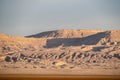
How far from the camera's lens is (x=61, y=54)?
19.8 m

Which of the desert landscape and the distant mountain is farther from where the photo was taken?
the distant mountain

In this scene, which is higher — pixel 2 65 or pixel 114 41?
pixel 114 41

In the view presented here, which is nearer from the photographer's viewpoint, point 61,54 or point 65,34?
point 61,54

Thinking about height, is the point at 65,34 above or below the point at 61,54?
above

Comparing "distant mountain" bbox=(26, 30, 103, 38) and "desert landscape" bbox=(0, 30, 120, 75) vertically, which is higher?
"distant mountain" bbox=(26, 30, 103, 38)

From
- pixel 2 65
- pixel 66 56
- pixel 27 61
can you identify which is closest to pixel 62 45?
pixel 66 56

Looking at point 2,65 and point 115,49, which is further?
point 115,49

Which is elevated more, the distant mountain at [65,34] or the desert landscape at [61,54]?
the distant mountain at [65,34]

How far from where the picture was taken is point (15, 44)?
2002cm

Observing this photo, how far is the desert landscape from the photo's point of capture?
18814 mm

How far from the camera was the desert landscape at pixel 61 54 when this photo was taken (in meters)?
18.8

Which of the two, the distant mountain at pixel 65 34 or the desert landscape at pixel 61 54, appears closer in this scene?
the desert landscape at pixel 61 54

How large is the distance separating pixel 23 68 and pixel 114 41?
4738mm

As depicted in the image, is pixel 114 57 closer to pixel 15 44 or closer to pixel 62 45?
pixel 62 45
